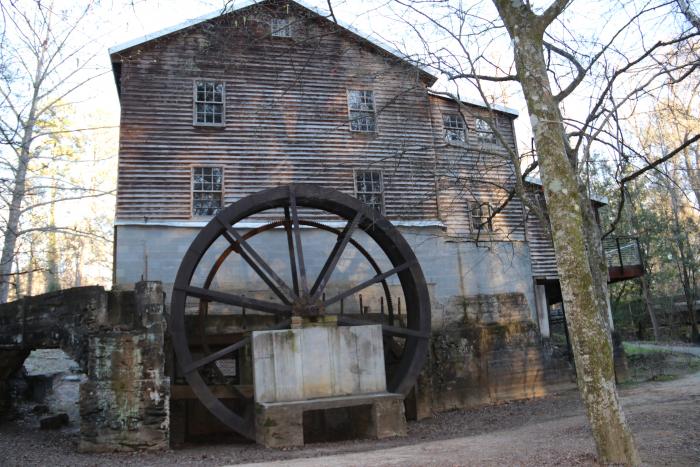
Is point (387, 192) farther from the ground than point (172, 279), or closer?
farther from the ground

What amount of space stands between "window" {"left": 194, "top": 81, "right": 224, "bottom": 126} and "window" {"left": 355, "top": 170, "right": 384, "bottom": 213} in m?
3.97

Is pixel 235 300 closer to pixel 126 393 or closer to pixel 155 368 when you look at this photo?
pixel 155 368

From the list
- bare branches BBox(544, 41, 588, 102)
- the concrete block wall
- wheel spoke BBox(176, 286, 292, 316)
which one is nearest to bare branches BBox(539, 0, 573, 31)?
bare branches BBox(544, 41, 588, 102)

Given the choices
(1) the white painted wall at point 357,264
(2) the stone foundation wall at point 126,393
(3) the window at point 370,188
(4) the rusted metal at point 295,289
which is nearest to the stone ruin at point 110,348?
(2) the stone foundation wall at point 126,393

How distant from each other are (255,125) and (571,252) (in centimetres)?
1059

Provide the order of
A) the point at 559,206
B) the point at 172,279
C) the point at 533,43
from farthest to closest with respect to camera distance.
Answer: the point at 172,279 < the point at 533,43 < the point at 559,206

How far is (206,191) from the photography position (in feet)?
44.6

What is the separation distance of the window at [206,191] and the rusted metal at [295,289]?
89.0 inches

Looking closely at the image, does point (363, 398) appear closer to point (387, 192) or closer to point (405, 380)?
point (405, 380)

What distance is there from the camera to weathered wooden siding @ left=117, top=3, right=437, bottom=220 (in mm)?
13414

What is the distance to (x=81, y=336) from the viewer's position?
9.16 meters

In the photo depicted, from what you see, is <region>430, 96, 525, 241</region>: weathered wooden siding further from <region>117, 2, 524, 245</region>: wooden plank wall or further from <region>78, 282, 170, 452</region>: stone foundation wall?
<region>78, 282, 170, 452</region>: stone foundation wall

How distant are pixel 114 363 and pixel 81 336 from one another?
888mm

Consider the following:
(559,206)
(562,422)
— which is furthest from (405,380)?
(559,206)
